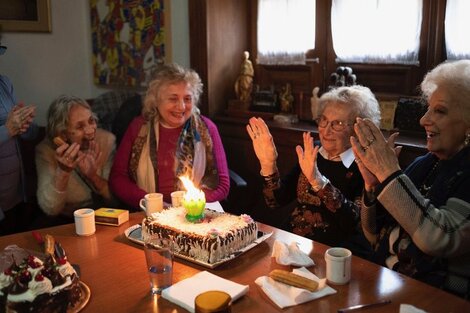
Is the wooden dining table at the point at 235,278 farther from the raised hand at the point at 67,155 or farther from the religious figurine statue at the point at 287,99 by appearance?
the religious figurine statue at the point at 287,99

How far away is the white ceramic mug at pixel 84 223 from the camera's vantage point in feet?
6.05

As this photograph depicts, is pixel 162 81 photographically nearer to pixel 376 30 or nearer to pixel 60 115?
pixel 60 115

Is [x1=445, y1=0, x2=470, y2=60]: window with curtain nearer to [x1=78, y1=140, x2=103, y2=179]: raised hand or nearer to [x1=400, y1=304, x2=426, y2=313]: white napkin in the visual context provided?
[x1=400, y1=304, x2=426, y2=313]: white napkin

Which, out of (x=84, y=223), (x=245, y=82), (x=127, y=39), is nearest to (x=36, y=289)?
(x=84, y=223)

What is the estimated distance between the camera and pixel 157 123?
2.75 meters

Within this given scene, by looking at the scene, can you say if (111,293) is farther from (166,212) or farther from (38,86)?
(38,86)

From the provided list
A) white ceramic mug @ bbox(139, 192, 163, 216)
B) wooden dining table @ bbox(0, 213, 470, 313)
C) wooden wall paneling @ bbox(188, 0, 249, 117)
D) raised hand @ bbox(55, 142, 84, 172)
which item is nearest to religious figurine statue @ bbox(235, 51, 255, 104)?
wooden wall paneling @ bbox(188, 0, 249, 117)

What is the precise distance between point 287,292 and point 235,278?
0.63ft

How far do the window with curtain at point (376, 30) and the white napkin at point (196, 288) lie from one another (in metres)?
1.86

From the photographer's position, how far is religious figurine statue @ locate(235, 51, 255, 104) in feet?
11.2

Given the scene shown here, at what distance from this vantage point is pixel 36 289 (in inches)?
48.1

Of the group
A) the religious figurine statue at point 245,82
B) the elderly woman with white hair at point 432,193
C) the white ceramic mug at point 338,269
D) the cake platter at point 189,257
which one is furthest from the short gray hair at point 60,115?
the white ceramic mug at point 338,269

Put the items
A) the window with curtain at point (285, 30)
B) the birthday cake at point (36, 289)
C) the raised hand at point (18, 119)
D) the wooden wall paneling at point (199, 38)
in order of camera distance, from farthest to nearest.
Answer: the wooden wall paneling at point (199, 38) < the window with curtain at point (285, 30) < the raised hand at point (18, 119) < the birthday cake at point (36, 289)

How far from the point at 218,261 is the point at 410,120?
1507 millimetres
